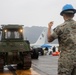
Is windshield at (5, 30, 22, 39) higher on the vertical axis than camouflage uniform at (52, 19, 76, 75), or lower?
higher

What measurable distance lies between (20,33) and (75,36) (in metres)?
16.7

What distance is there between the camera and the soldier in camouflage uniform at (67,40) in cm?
573

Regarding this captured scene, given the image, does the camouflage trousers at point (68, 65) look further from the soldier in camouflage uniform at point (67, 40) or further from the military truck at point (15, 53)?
the military truck at point (15, 53)

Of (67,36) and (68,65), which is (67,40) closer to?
(67,36)

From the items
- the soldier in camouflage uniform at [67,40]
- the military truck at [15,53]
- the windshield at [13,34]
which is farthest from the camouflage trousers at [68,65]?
the windshield at [13,34]

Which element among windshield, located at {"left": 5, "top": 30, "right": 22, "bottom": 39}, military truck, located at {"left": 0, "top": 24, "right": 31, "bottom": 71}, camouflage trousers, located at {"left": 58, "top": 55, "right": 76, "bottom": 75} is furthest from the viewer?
windshield, located at {"left": 5, "top": 30, "right": 22, "bottom": 39}

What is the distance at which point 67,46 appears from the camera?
19.0 feet

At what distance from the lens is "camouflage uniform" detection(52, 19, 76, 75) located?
5727 millimetres

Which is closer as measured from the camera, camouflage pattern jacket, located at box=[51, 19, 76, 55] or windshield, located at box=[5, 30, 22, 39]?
camouflage pattern jacket, located at box=[51, 19, 76, 55]

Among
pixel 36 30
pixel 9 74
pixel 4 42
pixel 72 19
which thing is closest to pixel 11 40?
pixel 4 42

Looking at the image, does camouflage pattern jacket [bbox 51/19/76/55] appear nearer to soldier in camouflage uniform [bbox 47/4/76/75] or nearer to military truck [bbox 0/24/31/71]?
soldier in camouflage uniform [bbox 47/4/76/75]

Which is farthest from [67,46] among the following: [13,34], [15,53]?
[13,34]

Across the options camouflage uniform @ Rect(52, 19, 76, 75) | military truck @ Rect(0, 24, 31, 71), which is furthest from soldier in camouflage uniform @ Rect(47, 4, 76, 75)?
military truck @ Rect(0, 24, 31, 71)

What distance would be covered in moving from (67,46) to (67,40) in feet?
0.33
